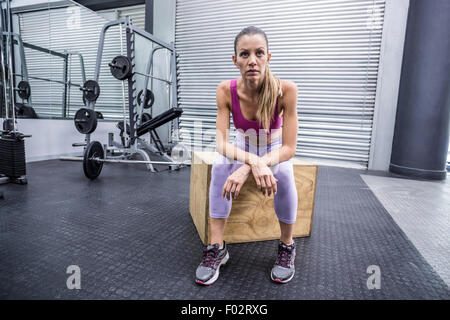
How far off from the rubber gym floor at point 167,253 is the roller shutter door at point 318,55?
1722mm

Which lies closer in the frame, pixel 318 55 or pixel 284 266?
pixel 284 266

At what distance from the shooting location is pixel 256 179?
88 cm

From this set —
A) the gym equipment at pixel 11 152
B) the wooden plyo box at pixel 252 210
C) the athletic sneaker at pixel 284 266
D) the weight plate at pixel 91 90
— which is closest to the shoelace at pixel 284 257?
the athletic sneaker at pixel 284 266

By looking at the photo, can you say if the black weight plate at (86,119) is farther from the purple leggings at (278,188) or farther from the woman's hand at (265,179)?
the woman's hand at (265,179)

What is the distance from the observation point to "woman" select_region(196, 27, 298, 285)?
89cm

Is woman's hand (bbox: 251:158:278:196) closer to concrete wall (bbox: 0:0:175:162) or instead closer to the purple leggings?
the purple leggings

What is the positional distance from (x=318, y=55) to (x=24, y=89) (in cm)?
381

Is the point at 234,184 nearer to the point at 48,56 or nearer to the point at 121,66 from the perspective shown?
the point at 121,66

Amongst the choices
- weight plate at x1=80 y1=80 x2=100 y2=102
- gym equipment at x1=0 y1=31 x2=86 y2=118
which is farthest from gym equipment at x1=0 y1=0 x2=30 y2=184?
gym equipment at x1=0 y1=31 x2=86 y2=118

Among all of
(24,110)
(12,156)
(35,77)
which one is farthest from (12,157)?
(35,77)

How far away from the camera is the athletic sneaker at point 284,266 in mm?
903

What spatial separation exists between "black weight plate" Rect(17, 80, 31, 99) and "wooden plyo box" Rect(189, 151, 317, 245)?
3302 millimetres

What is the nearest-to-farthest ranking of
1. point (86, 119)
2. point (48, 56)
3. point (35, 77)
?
point (86, 119) → point (35, 77) → point (48, 56)
